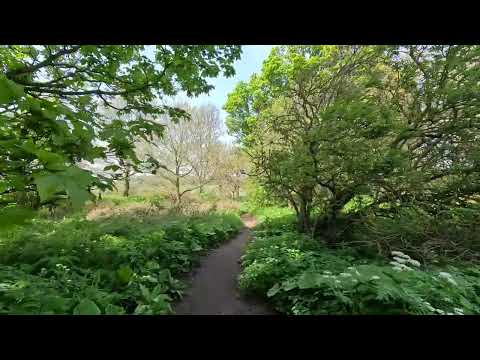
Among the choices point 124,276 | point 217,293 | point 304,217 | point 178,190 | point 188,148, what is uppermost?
point 188,148

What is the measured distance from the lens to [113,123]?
186 cm

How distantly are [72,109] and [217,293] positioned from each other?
441cm

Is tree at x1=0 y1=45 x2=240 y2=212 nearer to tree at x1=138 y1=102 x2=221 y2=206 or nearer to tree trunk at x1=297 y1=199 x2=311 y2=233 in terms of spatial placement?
tree trunk at x1=297 y1=199 x2=311 y2=233

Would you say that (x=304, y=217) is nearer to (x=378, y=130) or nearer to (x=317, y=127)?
(x=317, y=127)

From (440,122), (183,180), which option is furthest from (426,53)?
(183,180)

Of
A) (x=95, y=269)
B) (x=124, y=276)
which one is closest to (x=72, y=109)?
(x=124, y=276)

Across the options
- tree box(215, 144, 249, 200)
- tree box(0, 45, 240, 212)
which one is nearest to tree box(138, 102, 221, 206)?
tree box(215, 144, 249, 200)

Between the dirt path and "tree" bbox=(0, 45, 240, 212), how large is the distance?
3363 millimetres

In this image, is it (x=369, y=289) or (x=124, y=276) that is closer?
(x=369, y=289)

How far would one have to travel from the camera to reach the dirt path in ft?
13.4

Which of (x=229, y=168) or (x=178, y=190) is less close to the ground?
(x=229, y=168)

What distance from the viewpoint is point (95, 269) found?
408 cm
